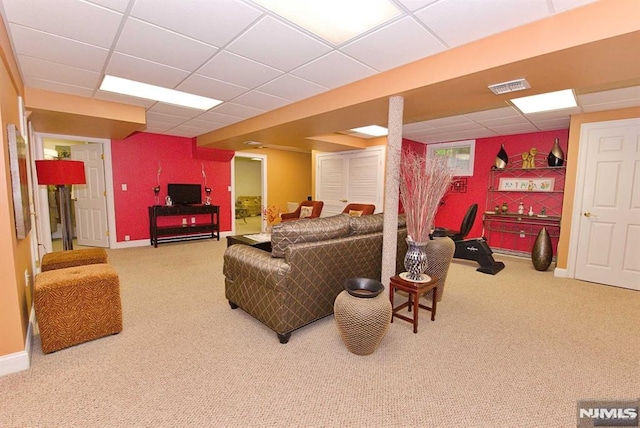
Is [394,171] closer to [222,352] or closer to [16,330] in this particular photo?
[222,352]

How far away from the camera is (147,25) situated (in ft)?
6.45

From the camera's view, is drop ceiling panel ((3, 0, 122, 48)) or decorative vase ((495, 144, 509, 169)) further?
decorative vase ((495, 144, 509, 169))

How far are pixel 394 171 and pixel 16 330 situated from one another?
3066 millimetres

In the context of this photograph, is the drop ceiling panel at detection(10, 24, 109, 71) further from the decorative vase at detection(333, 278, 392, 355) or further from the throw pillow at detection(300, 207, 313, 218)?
the throw pillow at detection(300, 207, 313, 218)

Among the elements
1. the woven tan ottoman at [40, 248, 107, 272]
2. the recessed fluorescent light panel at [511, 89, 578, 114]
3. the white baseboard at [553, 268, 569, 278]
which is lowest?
the white baseboard at [553, 268, 569, 278]

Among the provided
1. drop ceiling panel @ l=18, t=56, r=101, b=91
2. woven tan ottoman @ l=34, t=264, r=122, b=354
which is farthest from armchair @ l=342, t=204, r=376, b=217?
drop ceiling panel @ l=18, t=56, r=101, b=91

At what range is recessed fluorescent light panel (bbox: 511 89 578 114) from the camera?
322 cm

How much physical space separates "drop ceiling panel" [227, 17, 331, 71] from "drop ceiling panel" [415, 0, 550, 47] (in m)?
0.82

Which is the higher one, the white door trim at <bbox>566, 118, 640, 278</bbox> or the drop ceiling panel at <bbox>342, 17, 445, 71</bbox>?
the drop ceiling panel at <bbox>342, 17, 445, 71</bbox>

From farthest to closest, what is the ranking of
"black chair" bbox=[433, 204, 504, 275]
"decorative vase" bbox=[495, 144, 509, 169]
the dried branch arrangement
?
1. "decorative vase" bbox=[495, 144, 509, 169]
2. "black chair" bbox=[433, 204, 504, 275]
3. the dried branch arrangement

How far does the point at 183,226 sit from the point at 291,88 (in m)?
4.29

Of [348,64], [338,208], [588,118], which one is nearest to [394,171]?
[348,64]

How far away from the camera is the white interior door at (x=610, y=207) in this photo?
11.8 feet

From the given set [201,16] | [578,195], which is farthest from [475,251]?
[201,16]
